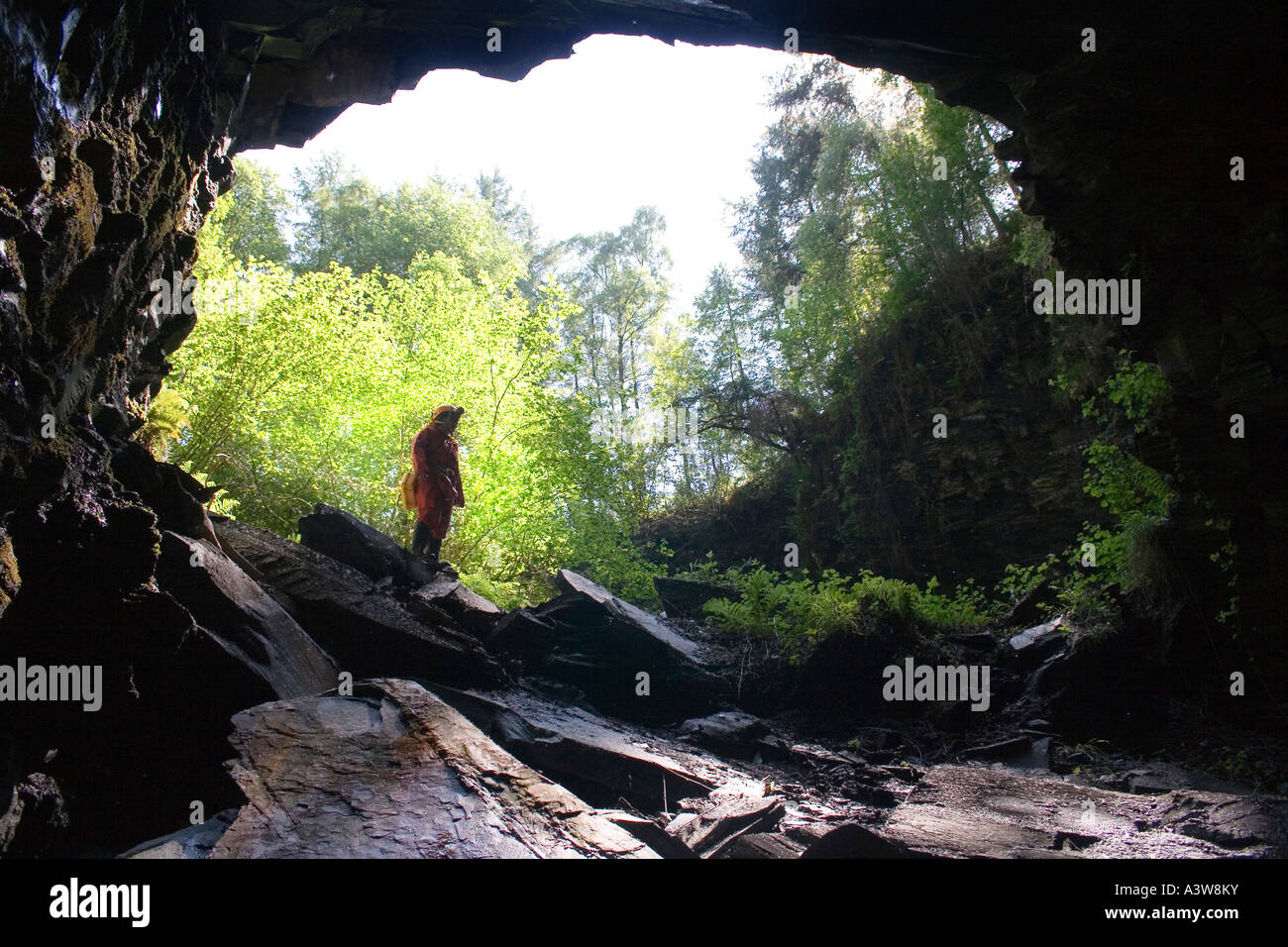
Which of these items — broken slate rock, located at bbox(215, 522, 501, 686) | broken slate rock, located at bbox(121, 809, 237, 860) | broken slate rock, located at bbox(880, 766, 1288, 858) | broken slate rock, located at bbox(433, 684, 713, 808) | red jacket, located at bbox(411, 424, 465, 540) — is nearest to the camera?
broken slate rock, located at bbox(121, 809, 237, 860)

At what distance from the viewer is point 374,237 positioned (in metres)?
27.6

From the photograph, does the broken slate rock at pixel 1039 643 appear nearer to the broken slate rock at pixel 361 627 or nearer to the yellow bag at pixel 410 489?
the broken slate rock at pixel 361 627

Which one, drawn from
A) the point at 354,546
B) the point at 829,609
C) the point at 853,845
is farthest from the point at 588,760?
the point at 829,609

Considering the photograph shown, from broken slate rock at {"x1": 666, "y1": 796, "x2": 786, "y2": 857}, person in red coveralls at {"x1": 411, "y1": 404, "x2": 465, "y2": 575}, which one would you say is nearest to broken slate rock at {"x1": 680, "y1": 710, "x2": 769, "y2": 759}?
broken slate rock at {"x1": 666, "y1": 796, "x2": 786, "y2": 857}

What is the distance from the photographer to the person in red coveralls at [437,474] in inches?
346

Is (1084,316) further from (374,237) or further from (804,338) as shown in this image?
(374,237)

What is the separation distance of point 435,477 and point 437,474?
0.19 ft

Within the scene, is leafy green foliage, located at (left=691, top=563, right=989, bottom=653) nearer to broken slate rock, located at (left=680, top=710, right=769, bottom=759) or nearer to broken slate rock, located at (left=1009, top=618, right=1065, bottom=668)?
broken slate rock, located at (left=1009, top=618, right=1065, bottom=668)

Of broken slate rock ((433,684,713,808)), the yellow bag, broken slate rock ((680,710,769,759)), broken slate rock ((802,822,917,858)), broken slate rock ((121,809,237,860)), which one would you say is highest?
the yellow bag

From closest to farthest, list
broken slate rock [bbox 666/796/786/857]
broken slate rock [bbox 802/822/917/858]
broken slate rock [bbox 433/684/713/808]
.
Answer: broken slate rock [bbox 802/822/917/858] → broken slate rock [bbox 666/796/786/857] → broken slate rock [bbox 433/684/713/808]

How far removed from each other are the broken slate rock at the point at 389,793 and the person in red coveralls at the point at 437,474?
199 inches

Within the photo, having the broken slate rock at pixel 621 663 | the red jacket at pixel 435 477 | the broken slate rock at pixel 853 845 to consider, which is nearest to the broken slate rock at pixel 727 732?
the broken slate rock at pixel 621 663

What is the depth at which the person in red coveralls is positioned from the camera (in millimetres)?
8797
